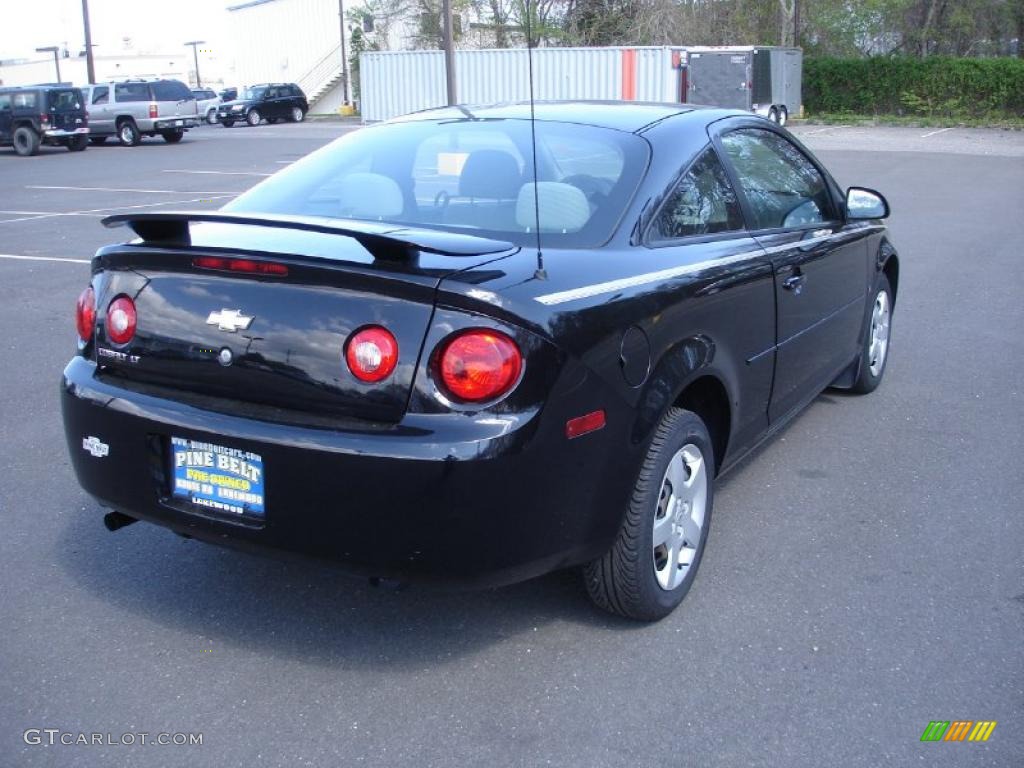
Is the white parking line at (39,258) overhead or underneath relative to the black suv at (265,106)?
underneath

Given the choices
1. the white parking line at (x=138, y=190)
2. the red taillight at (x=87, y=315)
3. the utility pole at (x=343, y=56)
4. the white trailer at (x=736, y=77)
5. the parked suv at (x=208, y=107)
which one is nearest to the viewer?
the red taillight at (x=87, y=315)

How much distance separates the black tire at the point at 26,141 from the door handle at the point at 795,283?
29.6 metres

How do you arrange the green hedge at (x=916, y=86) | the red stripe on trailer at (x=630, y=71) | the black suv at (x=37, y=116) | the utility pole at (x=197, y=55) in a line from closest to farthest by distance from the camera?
the black suv at (x=37, y=116), the red stripe on trailer at (x=630, y=71), the green hedge at (x=916, y=86), the utility pole at (x=197, y=55)

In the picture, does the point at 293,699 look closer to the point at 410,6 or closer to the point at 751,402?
the point at 751,402

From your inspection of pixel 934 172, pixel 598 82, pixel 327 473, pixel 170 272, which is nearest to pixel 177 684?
pixel 327 473

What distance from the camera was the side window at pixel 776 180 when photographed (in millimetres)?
4418

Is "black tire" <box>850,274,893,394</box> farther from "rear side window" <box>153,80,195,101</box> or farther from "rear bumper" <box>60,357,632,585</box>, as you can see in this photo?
"rear side window" <box>153,80,195,101</box>

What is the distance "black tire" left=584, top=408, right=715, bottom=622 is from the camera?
133 inches

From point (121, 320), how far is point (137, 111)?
107 ft

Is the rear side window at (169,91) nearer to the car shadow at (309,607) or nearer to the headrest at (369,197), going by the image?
the headrest at (369,197)

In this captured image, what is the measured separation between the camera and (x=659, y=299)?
3.43m

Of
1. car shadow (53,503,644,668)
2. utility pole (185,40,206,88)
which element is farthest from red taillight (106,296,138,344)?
utility pole (185,40,206,88)

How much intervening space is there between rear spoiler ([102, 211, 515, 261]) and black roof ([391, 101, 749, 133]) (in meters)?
0.89

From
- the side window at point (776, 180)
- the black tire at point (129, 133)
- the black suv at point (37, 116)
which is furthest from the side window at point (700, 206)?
the black tire at point (129, 133)
